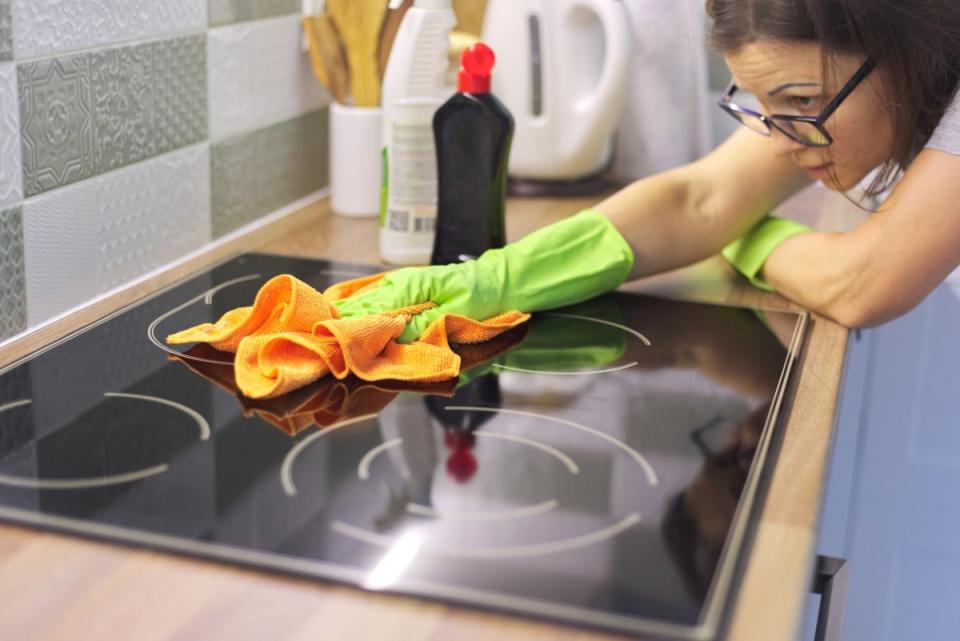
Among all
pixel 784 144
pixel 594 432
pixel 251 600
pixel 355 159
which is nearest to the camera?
pixel 251 600

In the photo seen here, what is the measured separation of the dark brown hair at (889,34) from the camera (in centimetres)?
104

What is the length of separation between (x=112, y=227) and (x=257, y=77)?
0.34 metres

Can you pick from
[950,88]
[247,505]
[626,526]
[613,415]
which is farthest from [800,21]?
[247,505]

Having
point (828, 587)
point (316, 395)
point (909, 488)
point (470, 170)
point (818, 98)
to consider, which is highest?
point (818, 98)

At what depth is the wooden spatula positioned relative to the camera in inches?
57.3

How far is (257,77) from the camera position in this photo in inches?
55.7

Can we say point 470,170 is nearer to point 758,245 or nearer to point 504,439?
point 758,245

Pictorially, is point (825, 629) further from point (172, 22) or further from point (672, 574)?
point (172, 22)

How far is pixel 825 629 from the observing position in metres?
→ 0.91

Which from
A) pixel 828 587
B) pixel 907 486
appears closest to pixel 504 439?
pixel 828 587

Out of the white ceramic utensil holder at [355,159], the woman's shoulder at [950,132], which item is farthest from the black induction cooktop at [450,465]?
the white ceramic utensil holder at [355,159]

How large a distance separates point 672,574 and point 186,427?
1.20 ft

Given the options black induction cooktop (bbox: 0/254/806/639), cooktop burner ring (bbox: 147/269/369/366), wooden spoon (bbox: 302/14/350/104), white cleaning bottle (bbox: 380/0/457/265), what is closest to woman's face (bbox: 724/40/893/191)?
black induction cooktop (bbox: 0/254/806/639)

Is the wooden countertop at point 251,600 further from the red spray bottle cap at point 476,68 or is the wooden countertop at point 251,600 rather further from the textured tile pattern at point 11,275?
the red spray bottle cap at point 476,68
